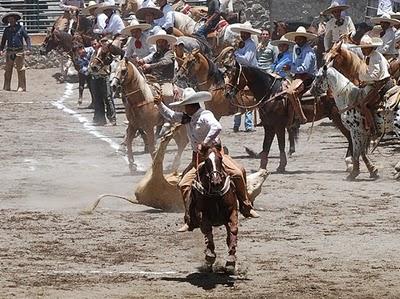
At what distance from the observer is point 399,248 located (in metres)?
14.0

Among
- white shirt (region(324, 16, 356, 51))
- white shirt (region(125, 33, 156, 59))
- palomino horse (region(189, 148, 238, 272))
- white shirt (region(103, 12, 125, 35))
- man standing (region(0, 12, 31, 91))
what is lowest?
man standing (region(0, 12, 31, 91))

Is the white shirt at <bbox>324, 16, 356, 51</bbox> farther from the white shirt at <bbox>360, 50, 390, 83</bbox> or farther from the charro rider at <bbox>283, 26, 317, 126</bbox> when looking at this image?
the white shirt at <bbox>360, 50, 390, 83</bbox>

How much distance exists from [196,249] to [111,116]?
14.1 m

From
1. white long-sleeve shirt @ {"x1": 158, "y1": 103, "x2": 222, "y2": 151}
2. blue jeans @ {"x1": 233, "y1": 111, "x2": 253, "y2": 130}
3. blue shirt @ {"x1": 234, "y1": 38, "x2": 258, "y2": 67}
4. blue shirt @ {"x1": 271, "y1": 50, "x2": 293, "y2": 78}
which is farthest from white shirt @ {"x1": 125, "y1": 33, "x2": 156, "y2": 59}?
white long-sleeve shirt @ {"x1": 158, "y1": 103, "x2": 222, "y2": 151}

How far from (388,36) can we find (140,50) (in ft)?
14.6

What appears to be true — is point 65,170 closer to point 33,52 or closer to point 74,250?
point 74,250

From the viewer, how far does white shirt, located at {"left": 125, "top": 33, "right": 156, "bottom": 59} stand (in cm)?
2414

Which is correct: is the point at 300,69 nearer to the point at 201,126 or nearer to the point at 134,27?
the point at 134,27

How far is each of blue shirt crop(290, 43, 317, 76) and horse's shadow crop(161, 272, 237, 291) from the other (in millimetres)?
9282

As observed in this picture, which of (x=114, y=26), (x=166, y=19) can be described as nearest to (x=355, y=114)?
(x=166, y=19)

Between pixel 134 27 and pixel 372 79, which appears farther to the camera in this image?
pixel 134 27

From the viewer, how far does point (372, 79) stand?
19531 millimetres

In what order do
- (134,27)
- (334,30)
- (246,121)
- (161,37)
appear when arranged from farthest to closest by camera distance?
(246,121) < (334,30) < (134,27) < (161,37)

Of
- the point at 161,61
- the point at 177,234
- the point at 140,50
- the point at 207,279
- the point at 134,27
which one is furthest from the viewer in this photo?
the point at 134,27
